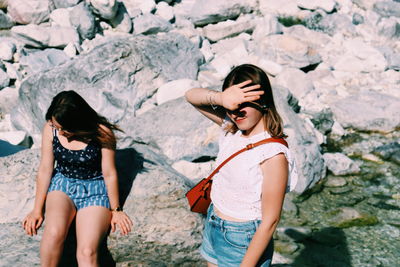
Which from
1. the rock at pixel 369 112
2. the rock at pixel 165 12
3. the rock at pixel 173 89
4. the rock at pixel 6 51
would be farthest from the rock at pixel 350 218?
the rock at pixel 165 12

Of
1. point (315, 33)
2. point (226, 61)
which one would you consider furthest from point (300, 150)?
point (315, 33)

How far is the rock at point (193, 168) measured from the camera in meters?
7.06

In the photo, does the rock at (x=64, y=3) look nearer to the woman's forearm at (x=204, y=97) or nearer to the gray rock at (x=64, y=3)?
the gray rock at (x=64, y=3)

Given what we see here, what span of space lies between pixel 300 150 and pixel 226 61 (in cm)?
397

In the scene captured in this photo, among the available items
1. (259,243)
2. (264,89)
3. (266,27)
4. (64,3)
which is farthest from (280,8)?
(259,243)

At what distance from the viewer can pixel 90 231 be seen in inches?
142

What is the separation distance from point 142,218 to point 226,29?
8918 millimetres

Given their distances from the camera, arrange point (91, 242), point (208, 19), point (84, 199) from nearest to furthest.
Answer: point (91, 242)
point (84, 199)
point (208, 19)

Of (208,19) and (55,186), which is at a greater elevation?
(55,186)

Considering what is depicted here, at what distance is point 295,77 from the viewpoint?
1039 centimetres

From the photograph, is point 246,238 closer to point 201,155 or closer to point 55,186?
point 55,186

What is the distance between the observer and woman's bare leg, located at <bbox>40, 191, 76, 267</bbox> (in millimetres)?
3541

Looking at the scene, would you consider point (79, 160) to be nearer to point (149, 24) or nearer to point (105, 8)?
point (105, 8)

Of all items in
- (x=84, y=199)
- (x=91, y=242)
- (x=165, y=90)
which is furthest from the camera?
(x=165, y=90)
